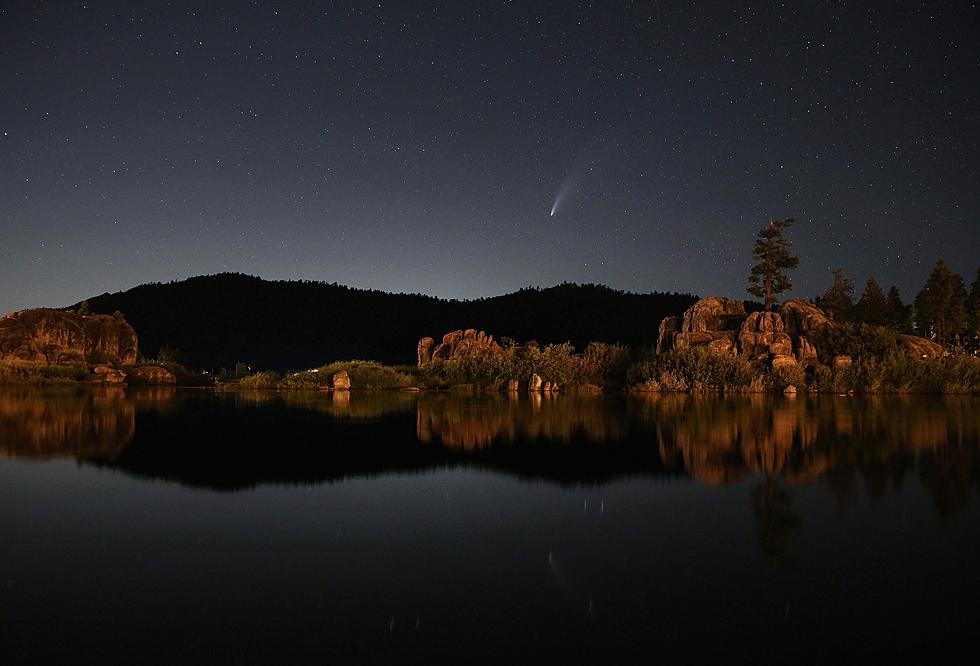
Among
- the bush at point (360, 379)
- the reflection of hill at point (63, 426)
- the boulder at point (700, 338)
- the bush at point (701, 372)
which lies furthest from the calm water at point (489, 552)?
the bush at point (360, 379)

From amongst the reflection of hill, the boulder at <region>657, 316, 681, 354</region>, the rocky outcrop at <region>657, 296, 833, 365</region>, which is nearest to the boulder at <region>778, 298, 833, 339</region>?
the rocky outcrop at <region>657, 296, 833, 365</region>

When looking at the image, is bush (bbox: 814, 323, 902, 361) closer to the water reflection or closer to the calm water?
the water reflection

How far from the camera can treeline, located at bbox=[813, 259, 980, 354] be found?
59.8 metres

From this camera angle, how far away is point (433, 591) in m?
5.29

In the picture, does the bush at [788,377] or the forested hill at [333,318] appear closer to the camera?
the bush at [788,377]

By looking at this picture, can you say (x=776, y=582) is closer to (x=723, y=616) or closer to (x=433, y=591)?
(x=723, y=616)

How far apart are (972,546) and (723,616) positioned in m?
3.74

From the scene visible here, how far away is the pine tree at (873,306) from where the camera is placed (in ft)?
204

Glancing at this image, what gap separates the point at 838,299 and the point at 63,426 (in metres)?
→ 65.6

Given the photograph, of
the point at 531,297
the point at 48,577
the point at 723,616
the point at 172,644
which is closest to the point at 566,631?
the point at 723,616

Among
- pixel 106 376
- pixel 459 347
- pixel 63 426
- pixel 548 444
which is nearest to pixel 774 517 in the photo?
pixel 548 444

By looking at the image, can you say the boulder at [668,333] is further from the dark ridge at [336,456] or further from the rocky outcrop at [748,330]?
the dark ridge at [336,456]

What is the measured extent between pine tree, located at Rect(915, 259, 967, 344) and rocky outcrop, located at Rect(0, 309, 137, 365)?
7108 centimetres

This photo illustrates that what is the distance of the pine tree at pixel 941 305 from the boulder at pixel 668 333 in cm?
2943
